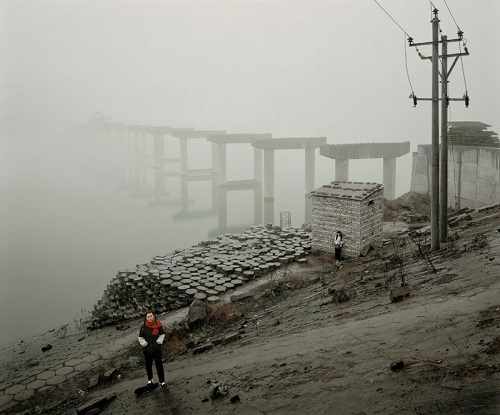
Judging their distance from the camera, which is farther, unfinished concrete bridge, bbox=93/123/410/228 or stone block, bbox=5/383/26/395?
unfinished concrete bridge, bbox=93/123/410/228

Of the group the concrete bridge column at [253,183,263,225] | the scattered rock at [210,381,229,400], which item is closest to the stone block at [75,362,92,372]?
the scattered rock at [210,381,229,400]

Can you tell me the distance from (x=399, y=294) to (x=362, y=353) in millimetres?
2595

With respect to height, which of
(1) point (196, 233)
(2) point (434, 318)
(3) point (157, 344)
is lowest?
(1) point (196, 233)

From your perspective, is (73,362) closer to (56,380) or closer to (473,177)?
(56,380)

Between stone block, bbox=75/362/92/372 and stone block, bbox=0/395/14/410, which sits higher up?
stone block, bbox=75/362/92/372

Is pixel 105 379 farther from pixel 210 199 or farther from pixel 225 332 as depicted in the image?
pixel 210 199

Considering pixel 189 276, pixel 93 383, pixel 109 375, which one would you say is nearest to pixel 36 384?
pixel 93 383

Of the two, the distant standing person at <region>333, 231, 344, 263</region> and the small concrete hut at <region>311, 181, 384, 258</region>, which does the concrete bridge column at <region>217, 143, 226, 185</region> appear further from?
the distant standing person at <region>333, 231, 344, 263</region>

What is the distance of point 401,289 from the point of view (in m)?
9.04

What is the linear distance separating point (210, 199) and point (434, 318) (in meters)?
39.8

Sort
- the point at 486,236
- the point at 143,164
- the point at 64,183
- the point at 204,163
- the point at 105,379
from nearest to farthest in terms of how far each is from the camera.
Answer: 1. the point at 105,379
2. the point at 486,236
3. the point at 64,183
4. the point at 143,164
5. the point at 204,163

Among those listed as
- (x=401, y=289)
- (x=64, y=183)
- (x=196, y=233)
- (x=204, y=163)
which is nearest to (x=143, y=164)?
(x=204, y=163)

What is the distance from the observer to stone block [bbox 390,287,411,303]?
28.8ft

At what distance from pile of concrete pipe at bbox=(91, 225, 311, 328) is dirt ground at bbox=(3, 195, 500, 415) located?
6.86 ft
